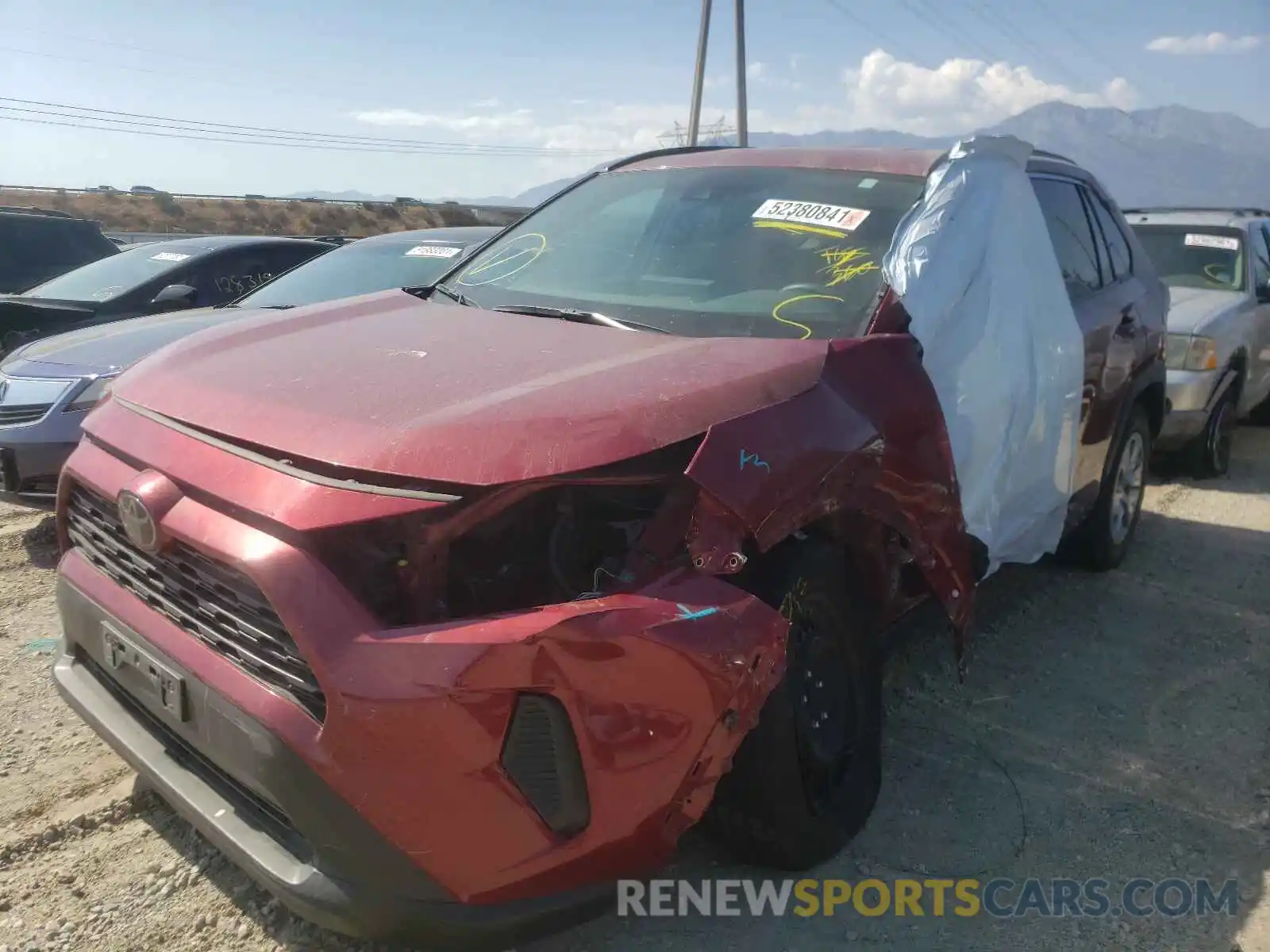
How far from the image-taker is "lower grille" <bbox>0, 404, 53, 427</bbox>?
185 inches

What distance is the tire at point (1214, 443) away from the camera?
7.07 metres

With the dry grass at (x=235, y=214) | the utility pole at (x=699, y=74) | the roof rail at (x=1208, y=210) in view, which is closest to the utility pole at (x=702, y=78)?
the utility pole at (x=699, y=74)

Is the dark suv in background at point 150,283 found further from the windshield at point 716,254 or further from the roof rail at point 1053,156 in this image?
the roof rail at point 1053,156

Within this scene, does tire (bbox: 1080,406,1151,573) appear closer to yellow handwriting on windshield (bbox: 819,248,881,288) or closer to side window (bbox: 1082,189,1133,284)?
side window (bbox: 1082,189,1133,284)

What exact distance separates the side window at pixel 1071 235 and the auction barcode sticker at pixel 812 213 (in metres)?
1.16

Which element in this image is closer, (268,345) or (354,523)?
(354,523)

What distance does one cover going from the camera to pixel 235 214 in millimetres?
46438

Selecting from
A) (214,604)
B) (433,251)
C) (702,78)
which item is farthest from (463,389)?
(702,78)

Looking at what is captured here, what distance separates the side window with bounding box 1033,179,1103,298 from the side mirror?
198 inches

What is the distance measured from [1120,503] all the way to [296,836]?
14.7 ft

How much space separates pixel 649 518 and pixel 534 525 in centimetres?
25

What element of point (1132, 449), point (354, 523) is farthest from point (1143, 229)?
point (354, 523)

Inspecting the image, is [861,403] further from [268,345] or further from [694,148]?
[694,148]

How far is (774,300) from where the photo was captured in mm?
2932
